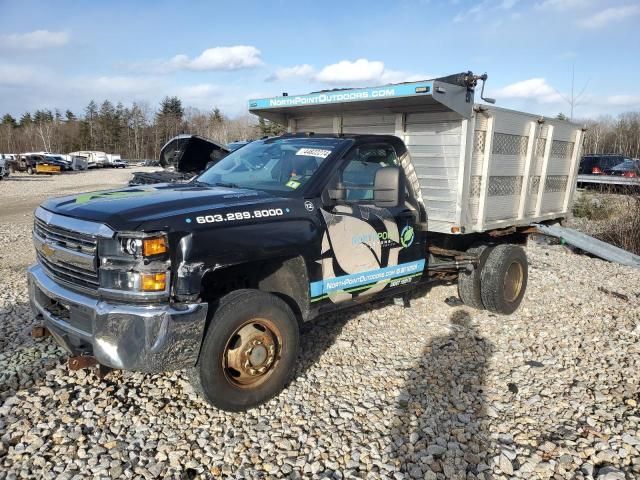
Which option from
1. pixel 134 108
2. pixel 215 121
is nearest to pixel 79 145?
pixel 134 108

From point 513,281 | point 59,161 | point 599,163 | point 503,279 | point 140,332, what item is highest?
point 599,163

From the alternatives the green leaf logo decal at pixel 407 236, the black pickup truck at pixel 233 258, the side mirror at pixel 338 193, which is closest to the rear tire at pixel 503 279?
the black pickup truck at pixel 233 258

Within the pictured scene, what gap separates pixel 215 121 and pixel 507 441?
3122 inches

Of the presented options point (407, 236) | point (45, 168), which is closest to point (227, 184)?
point (407, 236)

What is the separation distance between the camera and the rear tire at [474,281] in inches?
221

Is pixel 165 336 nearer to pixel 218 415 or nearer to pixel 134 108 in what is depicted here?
pixel 218 415

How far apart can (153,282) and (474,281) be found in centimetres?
397

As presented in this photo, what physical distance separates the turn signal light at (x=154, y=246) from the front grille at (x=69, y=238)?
1.17 feet

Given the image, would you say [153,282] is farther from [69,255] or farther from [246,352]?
[246,352]

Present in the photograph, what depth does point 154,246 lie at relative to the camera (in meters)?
2.81

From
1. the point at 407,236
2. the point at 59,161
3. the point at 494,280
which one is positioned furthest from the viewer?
the point at 59,161

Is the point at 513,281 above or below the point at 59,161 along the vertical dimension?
above

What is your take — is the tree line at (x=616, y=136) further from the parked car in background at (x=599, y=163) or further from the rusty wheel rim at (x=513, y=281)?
the rusty wheel rim at (x=513, y=281)

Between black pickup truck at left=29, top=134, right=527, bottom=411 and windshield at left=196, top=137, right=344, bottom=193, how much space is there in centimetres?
2
